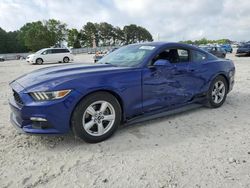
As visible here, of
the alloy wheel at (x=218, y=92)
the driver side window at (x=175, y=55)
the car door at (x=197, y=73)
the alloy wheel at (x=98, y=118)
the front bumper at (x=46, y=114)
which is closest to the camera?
the front bumper at (x=46, y=114)

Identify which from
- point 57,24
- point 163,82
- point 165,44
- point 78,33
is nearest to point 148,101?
point 163,82

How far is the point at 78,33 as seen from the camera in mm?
94438

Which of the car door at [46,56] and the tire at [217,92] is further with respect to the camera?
the car door at [46,56]

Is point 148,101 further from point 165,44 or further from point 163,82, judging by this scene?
point 165,44

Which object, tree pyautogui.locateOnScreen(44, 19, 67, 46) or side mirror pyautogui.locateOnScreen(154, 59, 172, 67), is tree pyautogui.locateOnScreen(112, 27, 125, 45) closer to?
tree pyautogui.locateOnScreen(44, 19, 67, 46)

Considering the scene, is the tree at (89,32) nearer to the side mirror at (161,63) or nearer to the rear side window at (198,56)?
the rear side window at (198,56)

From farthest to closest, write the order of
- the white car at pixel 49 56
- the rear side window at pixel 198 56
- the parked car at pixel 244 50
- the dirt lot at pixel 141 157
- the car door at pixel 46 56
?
the car door at pixel 46 56
the white car at pixel 49 56
the parked car at pixel 244 50
the rear side window at pixel 198 56
the dirt lot at pixel 141 157

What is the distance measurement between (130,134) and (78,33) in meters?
94.8

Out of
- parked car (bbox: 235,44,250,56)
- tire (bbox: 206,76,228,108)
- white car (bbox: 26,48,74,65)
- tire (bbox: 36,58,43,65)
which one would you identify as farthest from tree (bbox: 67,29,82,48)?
tire (bbox: 206,76,228,108)

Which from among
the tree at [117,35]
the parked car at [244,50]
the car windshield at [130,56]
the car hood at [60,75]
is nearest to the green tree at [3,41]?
the tree at [117,35]

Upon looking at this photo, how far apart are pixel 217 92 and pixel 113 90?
2.72m

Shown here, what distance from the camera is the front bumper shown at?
10.8 ft

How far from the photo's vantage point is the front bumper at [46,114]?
3287mm

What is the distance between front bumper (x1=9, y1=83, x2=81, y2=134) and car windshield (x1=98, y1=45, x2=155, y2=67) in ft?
4.16
